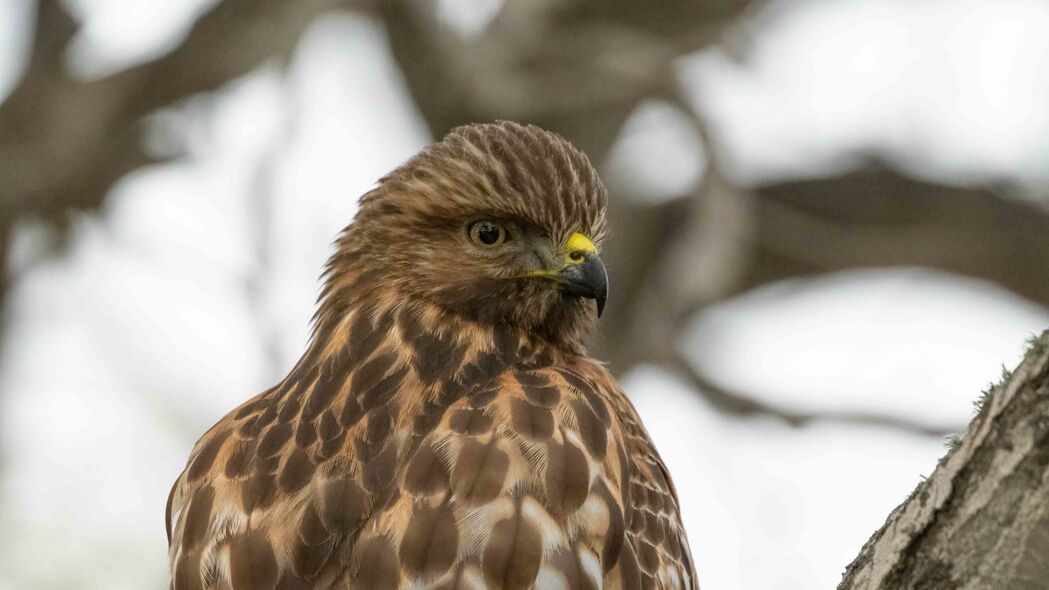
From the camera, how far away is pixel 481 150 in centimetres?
498

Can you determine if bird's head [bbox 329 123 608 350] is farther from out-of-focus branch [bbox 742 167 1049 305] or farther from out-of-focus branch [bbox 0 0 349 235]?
out-of-focus branch [bbox 742 167 1049 305]

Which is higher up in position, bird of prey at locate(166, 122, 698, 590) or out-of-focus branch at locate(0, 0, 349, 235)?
out-of-focus branch at locate(0, 0, 349, 235)

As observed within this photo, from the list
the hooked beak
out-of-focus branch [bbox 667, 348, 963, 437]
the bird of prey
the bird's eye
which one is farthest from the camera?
out-of-focus branch [bbox 667, 348, 963, 437]

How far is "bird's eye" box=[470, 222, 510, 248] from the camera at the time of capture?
496 cm

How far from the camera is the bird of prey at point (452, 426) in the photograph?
3818 millimetres

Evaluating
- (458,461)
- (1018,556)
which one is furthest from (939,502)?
(458,461)

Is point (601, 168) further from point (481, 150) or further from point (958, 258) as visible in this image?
point (481, 150)

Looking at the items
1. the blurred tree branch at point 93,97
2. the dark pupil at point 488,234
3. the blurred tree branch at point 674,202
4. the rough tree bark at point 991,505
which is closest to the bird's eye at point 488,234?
the dark pupil at point 488,234

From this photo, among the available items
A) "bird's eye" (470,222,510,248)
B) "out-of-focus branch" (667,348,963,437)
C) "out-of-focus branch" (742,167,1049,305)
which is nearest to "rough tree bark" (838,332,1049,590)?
"bird's eye" (470,222,510,248)

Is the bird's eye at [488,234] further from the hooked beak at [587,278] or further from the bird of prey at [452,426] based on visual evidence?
the hooked beak at [587,278]

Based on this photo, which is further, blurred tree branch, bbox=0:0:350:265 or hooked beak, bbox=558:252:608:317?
blurred tree branch, bbox=0:0:350:265

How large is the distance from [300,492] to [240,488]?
226 millimetres

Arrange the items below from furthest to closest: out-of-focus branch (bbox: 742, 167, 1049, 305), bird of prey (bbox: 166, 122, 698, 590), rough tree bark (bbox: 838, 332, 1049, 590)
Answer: out-of-focus branch (bbox: 742, 167, 1049, 305) → bird of prey (bbox: 166, 122, 698, 590) → rough tree bark (bbox: 838, 332, 1049, 590)

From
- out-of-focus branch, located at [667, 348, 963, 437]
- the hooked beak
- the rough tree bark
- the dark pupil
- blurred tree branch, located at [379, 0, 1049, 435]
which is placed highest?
blurred tree branch, located at [379, 0, 1049, 435]
